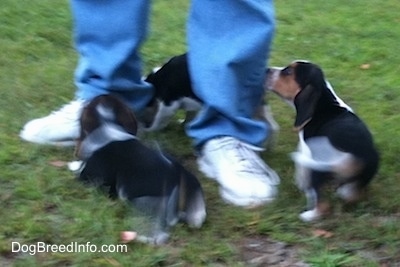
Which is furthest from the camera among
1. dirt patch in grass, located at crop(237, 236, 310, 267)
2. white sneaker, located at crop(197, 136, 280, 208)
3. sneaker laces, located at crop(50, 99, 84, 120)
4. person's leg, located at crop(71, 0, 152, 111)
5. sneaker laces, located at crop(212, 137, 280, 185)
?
sneaker laces, located at crop(50, 99, 84, 120)

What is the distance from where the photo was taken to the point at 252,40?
327cm

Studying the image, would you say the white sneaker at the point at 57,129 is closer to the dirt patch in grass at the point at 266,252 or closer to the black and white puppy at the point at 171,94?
the black and white puppy at the point at 171,94

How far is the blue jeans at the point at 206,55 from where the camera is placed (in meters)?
3.27

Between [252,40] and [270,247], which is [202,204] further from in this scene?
[252,40]

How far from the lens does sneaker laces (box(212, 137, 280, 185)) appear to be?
328 centimetres

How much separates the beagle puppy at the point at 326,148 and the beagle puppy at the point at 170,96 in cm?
42

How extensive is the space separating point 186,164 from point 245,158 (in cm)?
30

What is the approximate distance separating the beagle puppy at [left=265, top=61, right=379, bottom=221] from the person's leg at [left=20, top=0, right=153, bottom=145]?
0.69 metres

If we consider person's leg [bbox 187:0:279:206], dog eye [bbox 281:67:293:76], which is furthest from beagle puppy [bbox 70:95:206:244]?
dog eye [bbox 281:67:293:76]

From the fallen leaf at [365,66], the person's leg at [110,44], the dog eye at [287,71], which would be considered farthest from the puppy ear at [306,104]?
the fallen leaf at [365,66]

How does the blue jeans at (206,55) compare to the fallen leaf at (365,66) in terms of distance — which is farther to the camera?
the fallen leaf at (365,66)

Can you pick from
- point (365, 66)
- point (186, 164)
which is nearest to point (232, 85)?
point (186, 164)

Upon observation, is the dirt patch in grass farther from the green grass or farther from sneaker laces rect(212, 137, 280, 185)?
sneaker laces rect(212, 137, 280, 185)

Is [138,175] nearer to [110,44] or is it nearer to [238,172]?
A: [238,172]
